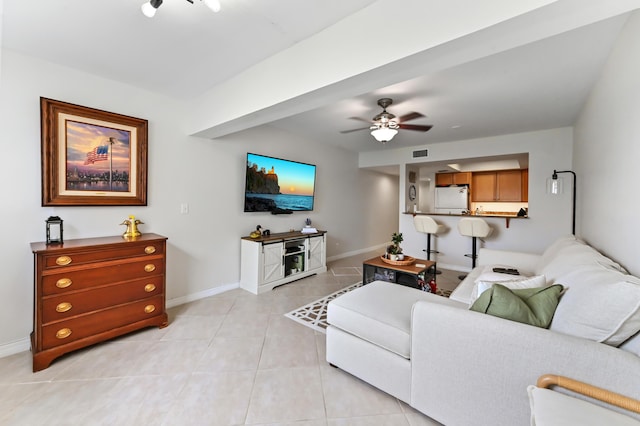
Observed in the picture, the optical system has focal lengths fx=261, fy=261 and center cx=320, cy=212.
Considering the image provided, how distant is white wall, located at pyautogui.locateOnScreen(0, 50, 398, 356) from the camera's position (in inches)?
83.3

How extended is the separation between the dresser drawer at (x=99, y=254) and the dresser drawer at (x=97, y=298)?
236 millimetres

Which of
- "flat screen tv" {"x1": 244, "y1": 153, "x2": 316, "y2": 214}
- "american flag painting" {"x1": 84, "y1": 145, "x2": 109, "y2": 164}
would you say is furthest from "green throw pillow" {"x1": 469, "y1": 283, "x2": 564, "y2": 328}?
"american flag painting" {"x1": 84, "y1": 145, "x2": 109, "y2": 164}

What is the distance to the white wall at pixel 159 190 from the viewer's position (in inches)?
83.3

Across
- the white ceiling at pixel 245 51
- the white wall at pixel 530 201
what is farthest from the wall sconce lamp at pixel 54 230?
the white wall at pixel 530 201

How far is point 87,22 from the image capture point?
176cm

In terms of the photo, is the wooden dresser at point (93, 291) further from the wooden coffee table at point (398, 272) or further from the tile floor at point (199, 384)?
the wooden coffee table at point (398, 272)

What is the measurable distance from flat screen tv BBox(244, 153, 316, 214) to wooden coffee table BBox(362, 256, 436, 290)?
1.73m

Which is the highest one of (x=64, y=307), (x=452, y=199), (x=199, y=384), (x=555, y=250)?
(x=452, y=199)

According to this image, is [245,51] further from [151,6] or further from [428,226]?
[428,226]

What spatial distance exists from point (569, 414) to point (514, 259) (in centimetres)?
255

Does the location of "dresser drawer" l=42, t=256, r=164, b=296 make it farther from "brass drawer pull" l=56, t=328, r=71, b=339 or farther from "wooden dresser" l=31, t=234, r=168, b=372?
"brass drawer pull" l=56, t=328, r=71, b=339

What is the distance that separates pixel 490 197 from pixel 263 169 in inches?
228

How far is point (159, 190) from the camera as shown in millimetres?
2955

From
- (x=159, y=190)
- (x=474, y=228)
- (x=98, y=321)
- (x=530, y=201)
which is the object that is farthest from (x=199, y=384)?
(x=530, y=201)
